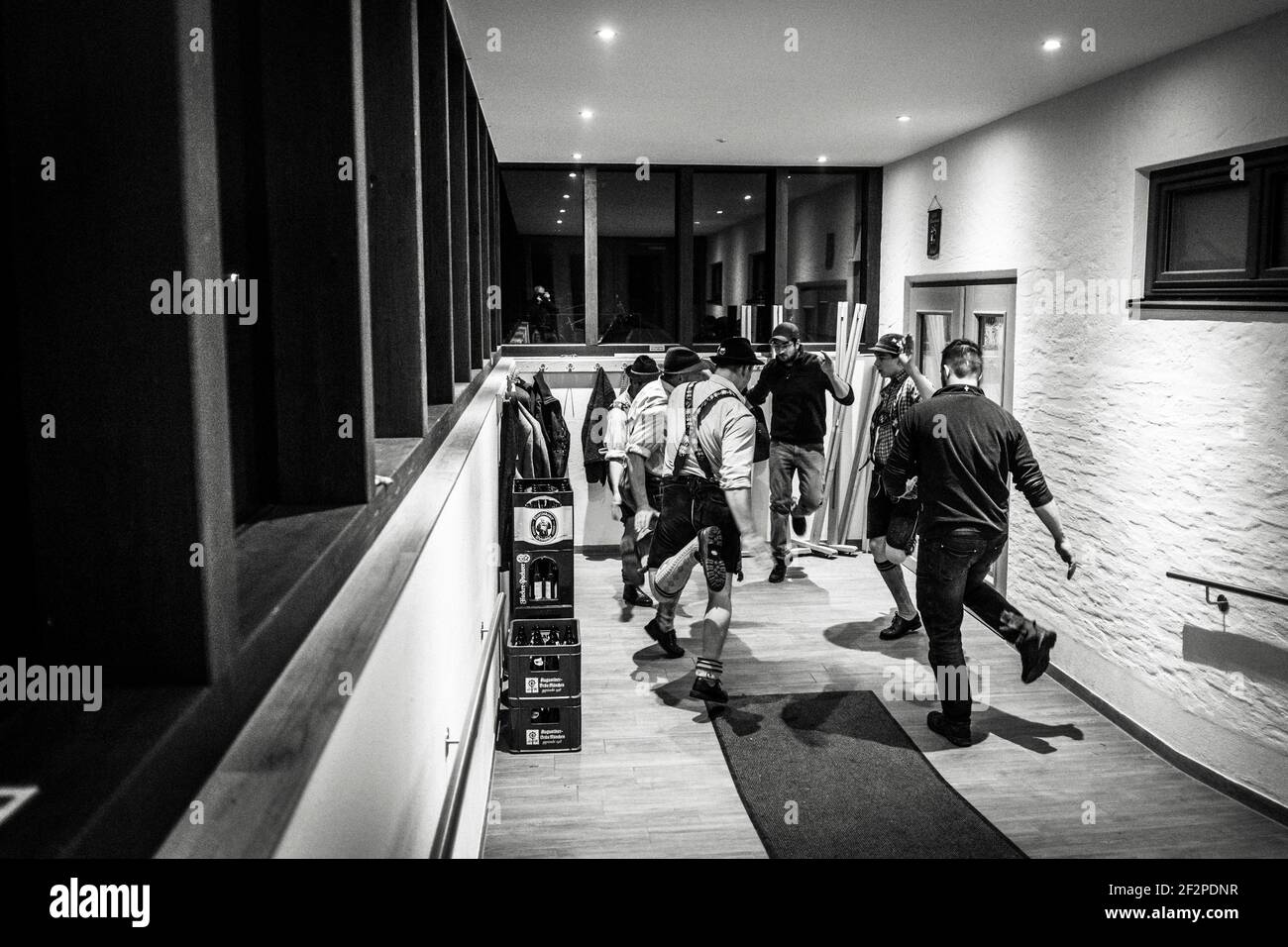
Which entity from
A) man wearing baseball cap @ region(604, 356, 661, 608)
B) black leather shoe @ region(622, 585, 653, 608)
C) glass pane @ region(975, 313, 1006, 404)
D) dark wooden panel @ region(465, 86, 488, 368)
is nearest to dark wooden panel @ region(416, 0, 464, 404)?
dark wooden panel @ region(465, 86, 488, 368)

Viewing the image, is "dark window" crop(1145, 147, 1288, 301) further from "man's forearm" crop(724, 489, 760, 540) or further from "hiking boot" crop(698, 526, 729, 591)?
"hiking boot" crop(698, 526, 729, 591)

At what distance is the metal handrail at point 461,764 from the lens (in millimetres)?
2243

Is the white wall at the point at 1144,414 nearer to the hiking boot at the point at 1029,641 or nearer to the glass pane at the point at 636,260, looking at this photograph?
the hiking boot at the point at 1029,641

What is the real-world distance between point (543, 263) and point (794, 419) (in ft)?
8.16

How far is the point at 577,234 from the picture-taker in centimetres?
855

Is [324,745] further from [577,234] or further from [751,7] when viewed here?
[577,234]

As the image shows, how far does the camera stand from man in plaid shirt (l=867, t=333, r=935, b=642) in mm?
5598

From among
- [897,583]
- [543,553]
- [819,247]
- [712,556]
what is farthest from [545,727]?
[819,247]

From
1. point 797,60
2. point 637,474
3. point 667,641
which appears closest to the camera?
point 797,60

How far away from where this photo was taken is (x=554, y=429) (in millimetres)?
6953

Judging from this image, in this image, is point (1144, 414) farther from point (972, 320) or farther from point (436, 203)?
point (436, 203)

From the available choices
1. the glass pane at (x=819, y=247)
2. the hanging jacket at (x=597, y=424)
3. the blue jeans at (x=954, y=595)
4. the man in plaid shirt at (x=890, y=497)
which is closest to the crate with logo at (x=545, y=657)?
the blue jeans at (x=954, y=595)

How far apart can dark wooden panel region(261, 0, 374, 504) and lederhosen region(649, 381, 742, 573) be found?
3.12 metres
